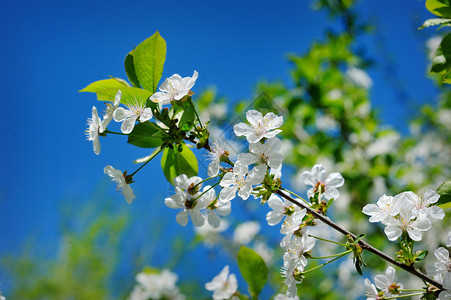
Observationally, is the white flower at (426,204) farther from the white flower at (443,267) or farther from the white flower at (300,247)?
the white flower at (300,247)

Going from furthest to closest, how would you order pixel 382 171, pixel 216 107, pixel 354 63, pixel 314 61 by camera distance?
pixel 216 107 → pixel 354 63 → pixel 382 171 → pixel 314 61

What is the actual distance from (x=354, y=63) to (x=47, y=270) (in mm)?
7117

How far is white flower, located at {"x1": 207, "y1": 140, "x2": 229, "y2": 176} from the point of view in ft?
2.32

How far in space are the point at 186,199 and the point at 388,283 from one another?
18.9 inches

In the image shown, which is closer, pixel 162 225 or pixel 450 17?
pixel 450 17

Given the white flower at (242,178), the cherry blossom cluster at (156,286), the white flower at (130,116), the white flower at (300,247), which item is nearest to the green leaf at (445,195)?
the white flower at (300,247)

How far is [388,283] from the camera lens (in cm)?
73

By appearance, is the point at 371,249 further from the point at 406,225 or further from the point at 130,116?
the point at 130,116

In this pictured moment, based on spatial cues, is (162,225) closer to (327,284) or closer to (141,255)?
(141,255)

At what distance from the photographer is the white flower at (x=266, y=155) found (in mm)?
674

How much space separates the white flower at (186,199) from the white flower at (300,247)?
203mm

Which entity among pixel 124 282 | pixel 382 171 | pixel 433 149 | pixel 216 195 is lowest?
pixel 433 149

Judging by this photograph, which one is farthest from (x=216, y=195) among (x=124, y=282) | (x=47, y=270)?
(x=47, y=270)

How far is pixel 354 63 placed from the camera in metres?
2.21
